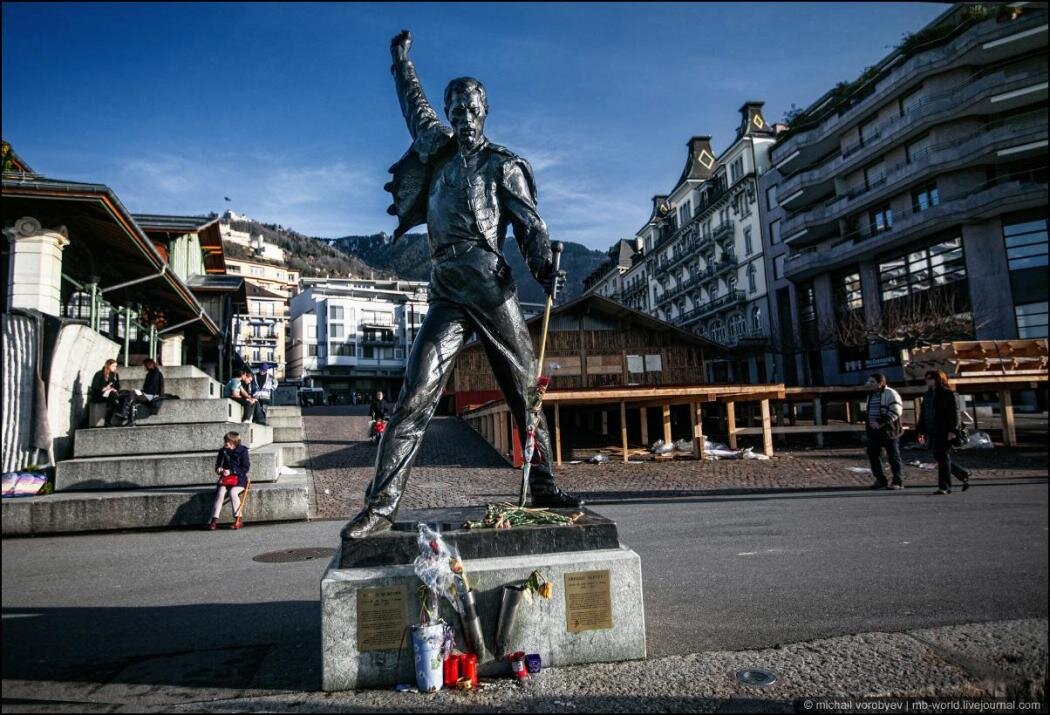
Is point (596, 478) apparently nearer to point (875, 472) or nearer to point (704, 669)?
point (875, 472)

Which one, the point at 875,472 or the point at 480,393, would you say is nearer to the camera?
the point at 875,472

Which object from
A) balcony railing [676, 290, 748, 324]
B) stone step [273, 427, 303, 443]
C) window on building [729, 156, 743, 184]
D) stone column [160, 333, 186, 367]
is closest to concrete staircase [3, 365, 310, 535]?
stone step [273, 427, 303, 443]

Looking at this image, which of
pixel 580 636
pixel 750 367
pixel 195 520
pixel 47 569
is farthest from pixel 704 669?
pixel 750 367

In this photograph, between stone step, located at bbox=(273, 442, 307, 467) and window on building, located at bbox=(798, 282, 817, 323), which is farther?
window on building, located at bbox=(798, 282, 817, 323)

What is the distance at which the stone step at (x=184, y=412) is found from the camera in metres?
11.4

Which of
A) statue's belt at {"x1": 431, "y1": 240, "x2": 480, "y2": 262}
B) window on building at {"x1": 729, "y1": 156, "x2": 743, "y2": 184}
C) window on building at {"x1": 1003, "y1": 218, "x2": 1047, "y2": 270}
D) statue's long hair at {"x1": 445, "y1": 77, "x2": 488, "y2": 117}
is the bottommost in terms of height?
statue's belt at {"x1": 431, "y1": 240, "x2": 480, "y2": 262}

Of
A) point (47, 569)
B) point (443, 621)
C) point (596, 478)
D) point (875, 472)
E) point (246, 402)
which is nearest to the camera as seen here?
point (443, 621)

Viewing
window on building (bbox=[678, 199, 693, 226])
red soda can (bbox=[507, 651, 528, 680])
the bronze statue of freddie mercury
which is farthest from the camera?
window on building (bbox=[678, 199, 693, 226])

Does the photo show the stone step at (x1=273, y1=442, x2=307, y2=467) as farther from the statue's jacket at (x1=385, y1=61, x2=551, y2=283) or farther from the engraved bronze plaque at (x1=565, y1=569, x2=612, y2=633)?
the engraved bronze plaque at (x1=565, y1=569, x2=612, y2=633)

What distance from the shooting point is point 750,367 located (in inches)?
2073

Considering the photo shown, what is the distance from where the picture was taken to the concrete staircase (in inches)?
309

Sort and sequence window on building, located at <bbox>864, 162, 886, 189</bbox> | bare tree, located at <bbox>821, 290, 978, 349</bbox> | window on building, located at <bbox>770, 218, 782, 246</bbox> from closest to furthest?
1. bare tree, located at <bbox>821, 290, 978, 349</bbox>
2. window on building, located at <bbox>864, 162, 886, 189</bbox>
3. window on building, located at <bbox>770, 218, 782, 246</bbox>

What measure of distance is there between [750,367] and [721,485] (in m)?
44.6

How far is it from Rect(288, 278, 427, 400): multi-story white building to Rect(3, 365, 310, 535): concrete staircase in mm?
70357
